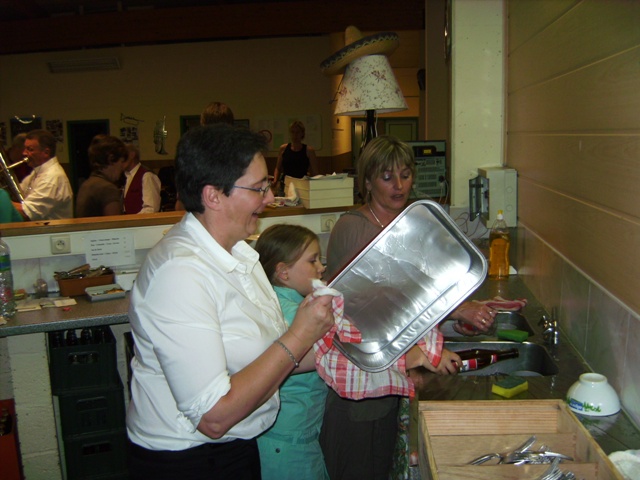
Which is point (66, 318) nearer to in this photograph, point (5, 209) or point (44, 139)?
point (5, 209)

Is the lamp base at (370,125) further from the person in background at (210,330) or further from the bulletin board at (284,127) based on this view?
the bulletin board at (284,127)

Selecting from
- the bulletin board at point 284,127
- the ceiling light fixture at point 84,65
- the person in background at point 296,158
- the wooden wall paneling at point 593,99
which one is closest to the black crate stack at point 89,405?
the wooden wall paneling at point 593,99

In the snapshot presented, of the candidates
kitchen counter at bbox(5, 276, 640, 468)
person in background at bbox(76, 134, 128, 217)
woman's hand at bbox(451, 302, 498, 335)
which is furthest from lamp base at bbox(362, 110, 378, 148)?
person in background at bbox(76, 134, 128, 217)

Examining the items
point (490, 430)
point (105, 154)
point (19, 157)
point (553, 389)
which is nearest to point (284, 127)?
point (19, 157)

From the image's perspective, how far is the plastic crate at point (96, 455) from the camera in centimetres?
282

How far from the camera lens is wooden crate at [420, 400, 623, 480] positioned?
1.09 metres

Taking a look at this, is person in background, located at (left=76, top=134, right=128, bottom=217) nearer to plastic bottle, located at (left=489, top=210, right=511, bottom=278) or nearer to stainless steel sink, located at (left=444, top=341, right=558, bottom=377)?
plastic bottle, located at (left=489, top=210, right=511, bottom=278)

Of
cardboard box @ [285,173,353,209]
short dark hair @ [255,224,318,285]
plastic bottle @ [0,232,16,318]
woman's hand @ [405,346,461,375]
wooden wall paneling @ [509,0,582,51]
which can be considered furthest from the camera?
cardboard box @ [285,173,353,209]

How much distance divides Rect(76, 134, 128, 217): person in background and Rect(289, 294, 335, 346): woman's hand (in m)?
2.89

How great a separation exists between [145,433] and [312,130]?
338 inches

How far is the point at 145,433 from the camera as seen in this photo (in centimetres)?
134

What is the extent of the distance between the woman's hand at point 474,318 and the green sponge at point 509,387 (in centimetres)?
42

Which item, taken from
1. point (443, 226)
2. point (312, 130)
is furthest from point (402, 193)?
point (312, 130)

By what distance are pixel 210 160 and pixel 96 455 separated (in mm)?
2145
